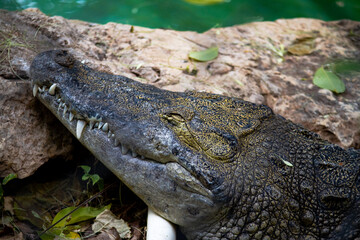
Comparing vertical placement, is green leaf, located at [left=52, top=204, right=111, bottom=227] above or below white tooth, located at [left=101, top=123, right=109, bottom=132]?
below

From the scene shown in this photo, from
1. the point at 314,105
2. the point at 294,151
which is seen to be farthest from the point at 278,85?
the point at 294,151

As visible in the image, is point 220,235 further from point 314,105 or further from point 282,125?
point 314,105

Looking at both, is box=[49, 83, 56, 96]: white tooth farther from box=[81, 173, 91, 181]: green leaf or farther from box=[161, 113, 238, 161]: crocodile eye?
box=[161, 113, 238, 161]: crocodile eye

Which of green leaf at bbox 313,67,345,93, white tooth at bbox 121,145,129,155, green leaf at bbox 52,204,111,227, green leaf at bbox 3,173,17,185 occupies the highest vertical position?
white tooth at bbox 121,145,129,155

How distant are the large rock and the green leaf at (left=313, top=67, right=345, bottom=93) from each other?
0.07m

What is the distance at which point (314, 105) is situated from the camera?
159 inches

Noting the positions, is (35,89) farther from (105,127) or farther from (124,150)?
(124,150)

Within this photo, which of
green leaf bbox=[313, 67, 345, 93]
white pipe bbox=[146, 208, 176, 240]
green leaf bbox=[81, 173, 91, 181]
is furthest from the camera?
green leaf bbox=[313, 67, 345, 93]

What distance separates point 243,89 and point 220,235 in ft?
6.39

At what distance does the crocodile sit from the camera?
248cm

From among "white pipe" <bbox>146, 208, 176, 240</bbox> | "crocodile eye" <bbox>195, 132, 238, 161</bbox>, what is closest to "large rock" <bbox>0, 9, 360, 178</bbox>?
"white pipe" <bbox>146, 208, 176, 240</bbox>

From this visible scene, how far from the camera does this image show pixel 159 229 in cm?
260

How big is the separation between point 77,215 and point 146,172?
766mm

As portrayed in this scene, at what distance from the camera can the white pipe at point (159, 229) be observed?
8.43 ft
